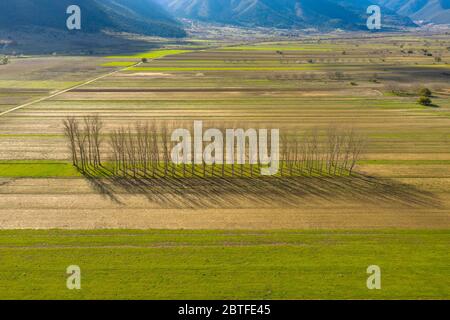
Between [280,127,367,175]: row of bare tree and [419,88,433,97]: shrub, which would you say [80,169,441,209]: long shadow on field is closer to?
[280,127,367,175]: row of bare tree

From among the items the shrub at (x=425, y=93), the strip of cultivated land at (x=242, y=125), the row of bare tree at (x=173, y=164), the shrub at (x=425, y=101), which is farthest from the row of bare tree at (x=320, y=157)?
the shrub at (x=425, y=93)

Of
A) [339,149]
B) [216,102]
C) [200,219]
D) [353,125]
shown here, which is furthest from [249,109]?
[200,219]

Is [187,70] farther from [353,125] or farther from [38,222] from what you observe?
[38,222]
